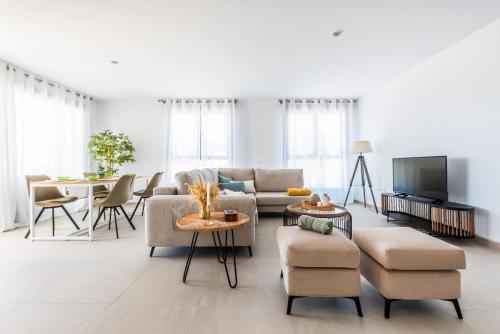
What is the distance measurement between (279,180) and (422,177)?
2448 mm

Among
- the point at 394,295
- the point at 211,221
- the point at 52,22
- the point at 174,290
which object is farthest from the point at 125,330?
the point at 52,22

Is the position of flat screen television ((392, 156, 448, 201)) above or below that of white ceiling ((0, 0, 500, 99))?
below

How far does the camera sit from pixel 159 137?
5.91 metres

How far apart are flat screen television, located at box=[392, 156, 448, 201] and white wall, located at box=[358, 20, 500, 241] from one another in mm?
240

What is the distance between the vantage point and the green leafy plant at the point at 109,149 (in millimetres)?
4961

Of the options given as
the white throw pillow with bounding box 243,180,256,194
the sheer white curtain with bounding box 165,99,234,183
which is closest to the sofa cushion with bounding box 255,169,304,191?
the white throw pillow with bounding box 243,180,256,194

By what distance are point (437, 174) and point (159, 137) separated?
5.53 meters

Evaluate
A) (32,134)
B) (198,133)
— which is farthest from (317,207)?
(32,134)

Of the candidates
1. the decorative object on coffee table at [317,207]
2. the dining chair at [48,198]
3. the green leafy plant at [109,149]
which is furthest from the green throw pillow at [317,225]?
the green leafy plant at [109,149]

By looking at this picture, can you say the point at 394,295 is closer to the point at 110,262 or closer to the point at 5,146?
the point at 110,262

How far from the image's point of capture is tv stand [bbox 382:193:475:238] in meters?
2.83

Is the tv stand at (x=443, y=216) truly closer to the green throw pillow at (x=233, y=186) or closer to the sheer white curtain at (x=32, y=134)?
the green throw pillow at (x=233, y=186)

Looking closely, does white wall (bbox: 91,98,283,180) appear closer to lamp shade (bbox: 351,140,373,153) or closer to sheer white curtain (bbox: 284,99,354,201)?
sheer white curtain (bbox: 284,99,354,201)

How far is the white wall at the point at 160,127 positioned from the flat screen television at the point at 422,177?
259 centimetres
